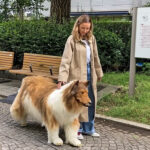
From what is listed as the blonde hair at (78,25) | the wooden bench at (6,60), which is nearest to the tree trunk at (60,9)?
the wooden bench at (6,60)

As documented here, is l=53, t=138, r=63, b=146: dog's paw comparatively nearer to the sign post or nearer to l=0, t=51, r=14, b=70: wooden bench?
the sign post

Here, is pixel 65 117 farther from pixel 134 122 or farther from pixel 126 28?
pixel 126 28

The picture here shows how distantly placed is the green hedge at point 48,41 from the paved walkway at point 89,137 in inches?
141

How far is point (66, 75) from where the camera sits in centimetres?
430

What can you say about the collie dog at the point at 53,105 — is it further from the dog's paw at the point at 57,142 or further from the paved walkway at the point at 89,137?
the paved walkway at the point at 89,137

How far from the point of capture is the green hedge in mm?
8562

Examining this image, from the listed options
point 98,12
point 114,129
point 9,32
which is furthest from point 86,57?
point 98,12

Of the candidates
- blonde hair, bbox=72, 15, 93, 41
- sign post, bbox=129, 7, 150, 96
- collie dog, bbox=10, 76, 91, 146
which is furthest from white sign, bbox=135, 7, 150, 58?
collie dog, bbox=10, 76, 91, 146

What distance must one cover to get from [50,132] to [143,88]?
13.1 feet

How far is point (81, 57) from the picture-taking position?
4371mm

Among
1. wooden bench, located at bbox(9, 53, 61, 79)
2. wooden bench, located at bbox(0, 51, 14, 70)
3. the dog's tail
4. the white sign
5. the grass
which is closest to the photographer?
the dog's tail

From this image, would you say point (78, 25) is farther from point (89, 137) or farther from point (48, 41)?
point (48, 41)

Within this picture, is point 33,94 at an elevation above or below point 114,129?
above

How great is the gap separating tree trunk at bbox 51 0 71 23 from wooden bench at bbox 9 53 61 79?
7.58 ft
